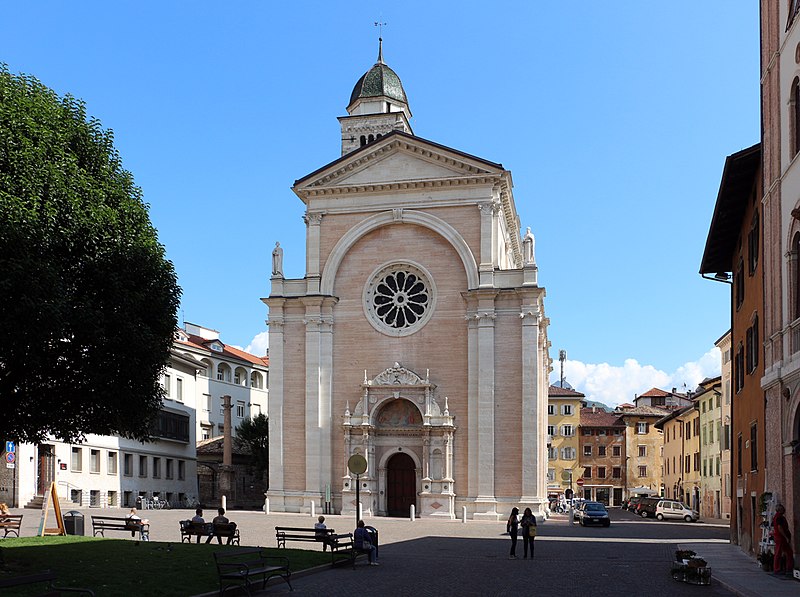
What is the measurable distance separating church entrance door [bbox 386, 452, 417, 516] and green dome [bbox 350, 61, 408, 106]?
1253 inches

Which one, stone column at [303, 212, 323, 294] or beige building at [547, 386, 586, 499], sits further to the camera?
beige building at [547, 386, 586, 499]

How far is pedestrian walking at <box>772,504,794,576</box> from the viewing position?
2039 centimetres

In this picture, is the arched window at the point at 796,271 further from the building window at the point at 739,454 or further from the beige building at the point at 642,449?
the beige building at the point at 642,449

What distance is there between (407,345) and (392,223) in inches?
256

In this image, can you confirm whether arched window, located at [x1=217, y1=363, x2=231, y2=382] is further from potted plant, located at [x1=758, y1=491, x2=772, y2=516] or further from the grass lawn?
potted plant, located at [x1=758, y1=491, x2=772, y2=516]

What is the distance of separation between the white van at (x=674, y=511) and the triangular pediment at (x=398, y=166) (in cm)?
2621

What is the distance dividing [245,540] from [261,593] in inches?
511

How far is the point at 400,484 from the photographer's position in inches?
1953

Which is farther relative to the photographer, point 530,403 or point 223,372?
point 223,372

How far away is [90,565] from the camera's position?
19.9 metres

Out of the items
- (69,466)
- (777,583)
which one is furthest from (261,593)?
(69,466)

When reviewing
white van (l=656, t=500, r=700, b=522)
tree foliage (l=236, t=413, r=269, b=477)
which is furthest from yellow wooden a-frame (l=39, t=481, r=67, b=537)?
white van (l=656, t=500, r=700, b=522)

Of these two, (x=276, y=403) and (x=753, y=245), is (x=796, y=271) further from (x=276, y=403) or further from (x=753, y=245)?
(x=276, y=403)

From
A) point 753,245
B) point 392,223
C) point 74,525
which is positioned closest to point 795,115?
point 753,245
